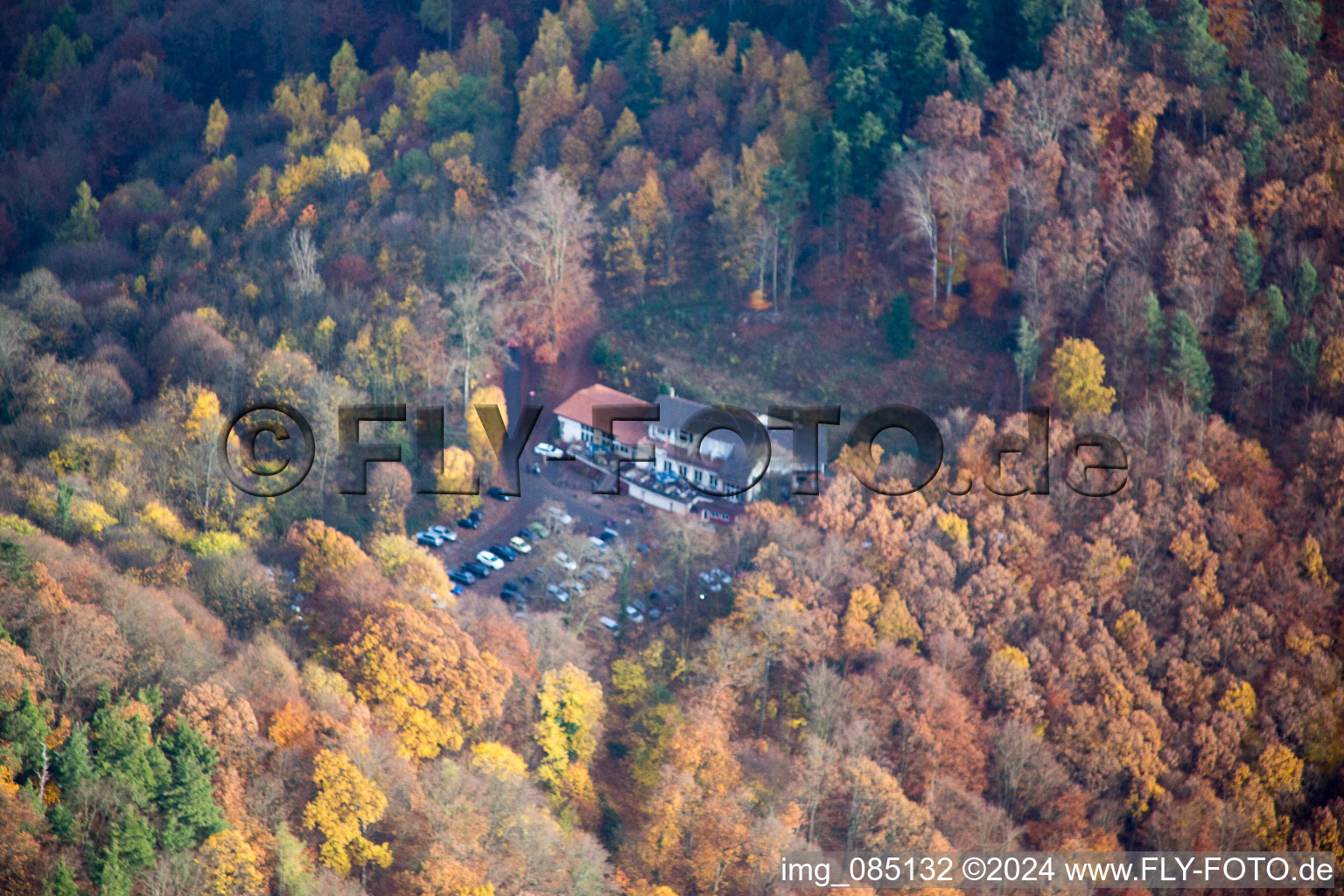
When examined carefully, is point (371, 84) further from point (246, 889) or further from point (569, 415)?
point (246, 889)

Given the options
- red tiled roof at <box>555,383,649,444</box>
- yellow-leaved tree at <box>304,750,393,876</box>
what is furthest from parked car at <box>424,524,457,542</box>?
yellow-leaved tree at <box>304,750,393,876</box>

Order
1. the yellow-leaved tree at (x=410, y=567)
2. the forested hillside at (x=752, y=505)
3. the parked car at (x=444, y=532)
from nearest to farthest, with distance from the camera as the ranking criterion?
the forested hillside at (x=752, y=505)
the yellow-leaved tree at (x=410, y=567)
the parked car at (x=444, y=532)

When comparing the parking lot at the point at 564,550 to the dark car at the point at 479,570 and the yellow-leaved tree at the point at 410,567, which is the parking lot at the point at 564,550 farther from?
the yellow-leaved tree at the point at 410,567

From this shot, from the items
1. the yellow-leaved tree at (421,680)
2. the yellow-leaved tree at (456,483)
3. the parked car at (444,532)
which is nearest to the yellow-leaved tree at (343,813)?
the yellow-leaved tree at (421,680)

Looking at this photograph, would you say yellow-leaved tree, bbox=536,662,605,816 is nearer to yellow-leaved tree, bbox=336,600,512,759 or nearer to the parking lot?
yellow-leaved tree, bbox=336,600,512,759

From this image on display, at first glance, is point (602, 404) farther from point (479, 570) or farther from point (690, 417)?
point (479, 570)

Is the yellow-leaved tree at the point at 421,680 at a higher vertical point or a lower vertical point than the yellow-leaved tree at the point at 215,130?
lower
